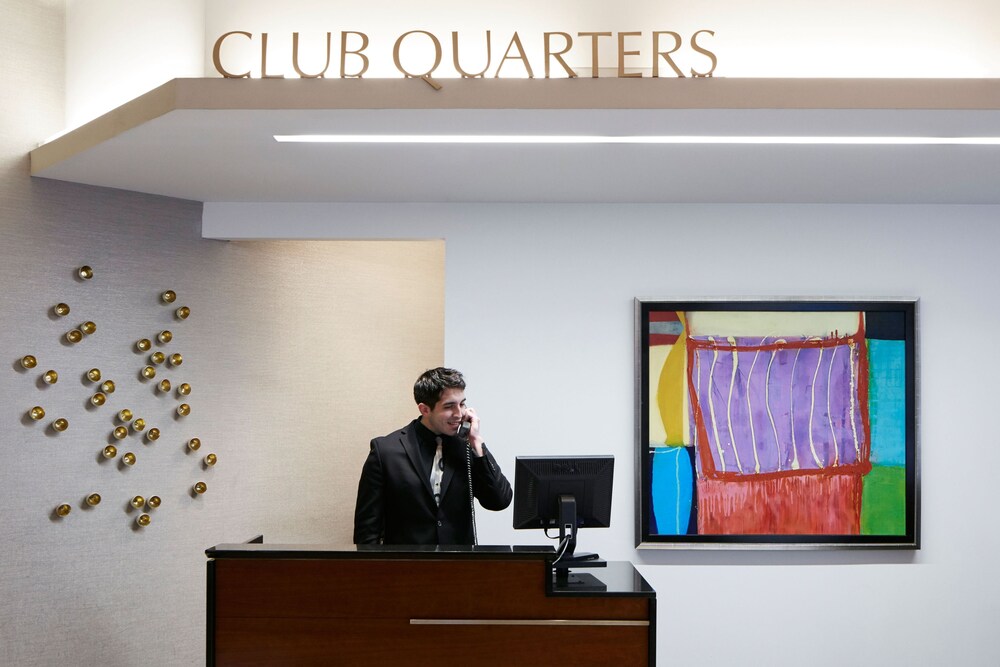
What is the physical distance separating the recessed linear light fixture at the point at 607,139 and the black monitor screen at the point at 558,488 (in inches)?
45.7

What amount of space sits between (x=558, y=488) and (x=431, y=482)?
573 millimetres

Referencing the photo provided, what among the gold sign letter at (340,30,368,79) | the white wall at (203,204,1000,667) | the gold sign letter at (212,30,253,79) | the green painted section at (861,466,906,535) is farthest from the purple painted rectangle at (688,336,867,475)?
the gold sign letter at (212,30,253,79)

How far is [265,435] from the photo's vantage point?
17.5 ft

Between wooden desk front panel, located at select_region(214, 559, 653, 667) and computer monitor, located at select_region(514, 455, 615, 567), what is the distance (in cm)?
34

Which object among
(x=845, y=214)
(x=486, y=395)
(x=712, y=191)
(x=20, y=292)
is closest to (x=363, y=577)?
(x=486, y=395)

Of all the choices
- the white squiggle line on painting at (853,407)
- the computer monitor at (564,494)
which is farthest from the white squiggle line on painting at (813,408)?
the computer monitor at (564,494)

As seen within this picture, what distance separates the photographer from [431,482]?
3807 millimetres

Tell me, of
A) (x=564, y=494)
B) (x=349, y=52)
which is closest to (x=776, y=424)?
(x=564, y=494)

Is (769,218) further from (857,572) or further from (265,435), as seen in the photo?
(265,435)

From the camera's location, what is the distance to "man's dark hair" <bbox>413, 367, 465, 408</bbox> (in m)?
3.75

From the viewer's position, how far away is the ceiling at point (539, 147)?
3.04m

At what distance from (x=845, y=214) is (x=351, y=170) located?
250 centimetres

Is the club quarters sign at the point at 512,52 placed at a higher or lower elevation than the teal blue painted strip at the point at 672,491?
higher

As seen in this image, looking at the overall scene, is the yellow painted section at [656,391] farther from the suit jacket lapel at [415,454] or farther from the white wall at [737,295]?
the suit jacket lapel at [415,454]
